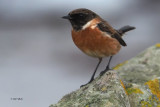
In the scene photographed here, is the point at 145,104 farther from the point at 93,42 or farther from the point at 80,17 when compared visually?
the point at 80,17

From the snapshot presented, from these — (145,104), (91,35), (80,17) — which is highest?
(80,17)

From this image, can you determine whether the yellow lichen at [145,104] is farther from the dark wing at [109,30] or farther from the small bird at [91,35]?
the dark wing at [109,30]

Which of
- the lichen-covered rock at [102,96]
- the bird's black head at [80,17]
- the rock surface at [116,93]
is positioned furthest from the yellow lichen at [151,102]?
the bird's black head at [80,17]

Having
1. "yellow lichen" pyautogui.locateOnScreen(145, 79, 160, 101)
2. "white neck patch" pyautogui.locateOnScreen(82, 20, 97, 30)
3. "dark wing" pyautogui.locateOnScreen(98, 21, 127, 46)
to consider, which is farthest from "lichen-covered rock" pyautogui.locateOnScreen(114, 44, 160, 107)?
"white neck patch" pyautogui.locateOnScreen(82, 20, 97, 30)

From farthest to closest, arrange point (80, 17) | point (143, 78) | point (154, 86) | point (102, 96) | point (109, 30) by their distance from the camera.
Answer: point (109, 30)
point (80, 17)
point (143, 78)
point (154, 86)
point (102, 96)

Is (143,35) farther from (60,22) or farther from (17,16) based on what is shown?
(17,16)

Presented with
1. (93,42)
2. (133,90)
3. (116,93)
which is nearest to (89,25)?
(93,42)
